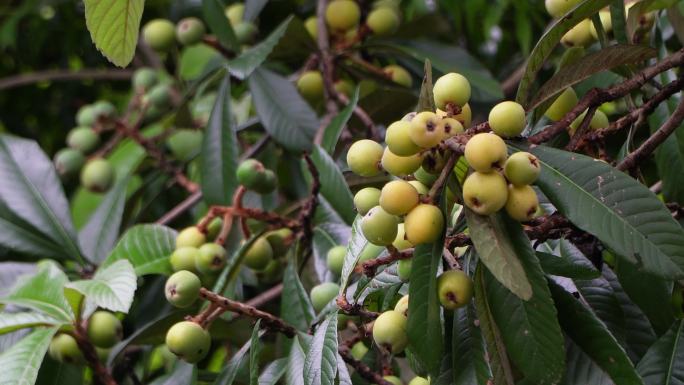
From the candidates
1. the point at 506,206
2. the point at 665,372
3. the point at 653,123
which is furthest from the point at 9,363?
the point at 653,123

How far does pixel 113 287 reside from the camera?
46.8 inches

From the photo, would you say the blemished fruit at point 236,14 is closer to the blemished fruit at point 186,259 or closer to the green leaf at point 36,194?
the green leaf at point 36,194

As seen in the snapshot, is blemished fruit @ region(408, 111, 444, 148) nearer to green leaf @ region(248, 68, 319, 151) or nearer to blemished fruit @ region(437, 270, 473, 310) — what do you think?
blemished fruit @ region(437, 270, 473, 310)

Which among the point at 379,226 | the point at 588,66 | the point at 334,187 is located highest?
the point at 588,66

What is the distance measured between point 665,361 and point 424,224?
332mm

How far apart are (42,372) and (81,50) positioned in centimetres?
163

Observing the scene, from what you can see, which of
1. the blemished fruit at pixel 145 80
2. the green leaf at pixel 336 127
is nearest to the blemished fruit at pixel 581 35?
the green leaf at pixel 336 127

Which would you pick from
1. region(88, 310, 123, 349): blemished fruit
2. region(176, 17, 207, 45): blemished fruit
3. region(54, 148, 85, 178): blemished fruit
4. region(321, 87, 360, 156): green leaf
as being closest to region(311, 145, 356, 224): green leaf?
region(321, 87, 360, 156): green leaf

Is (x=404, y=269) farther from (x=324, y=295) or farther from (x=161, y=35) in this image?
(x=161, y=35)

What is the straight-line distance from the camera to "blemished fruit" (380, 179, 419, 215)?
0.84m

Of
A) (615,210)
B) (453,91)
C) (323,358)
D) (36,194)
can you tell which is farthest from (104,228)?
(615,210)

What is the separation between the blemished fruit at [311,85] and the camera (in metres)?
1.82

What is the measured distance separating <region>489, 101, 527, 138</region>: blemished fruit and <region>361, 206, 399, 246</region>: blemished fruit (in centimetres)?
A: 13

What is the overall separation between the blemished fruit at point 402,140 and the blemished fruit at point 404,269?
0.14m
